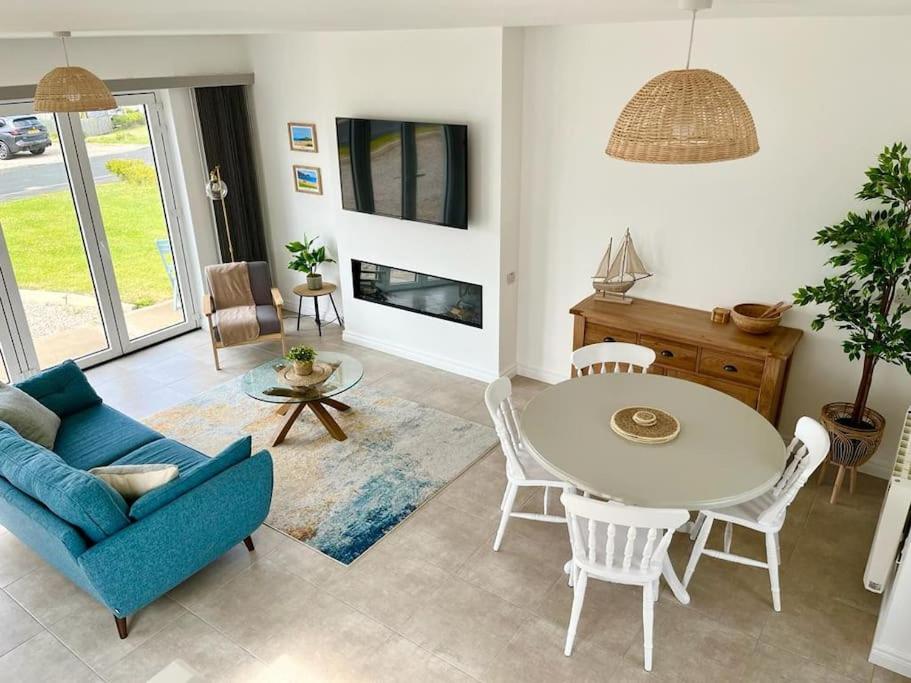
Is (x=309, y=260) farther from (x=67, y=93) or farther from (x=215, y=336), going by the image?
(x=67, y=93)

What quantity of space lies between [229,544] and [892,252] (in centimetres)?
380

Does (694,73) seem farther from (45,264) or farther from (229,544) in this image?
(45,264)

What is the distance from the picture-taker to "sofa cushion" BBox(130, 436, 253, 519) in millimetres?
3186

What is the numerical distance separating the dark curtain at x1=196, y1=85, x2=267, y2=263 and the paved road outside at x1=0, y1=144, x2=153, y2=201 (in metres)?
0.77

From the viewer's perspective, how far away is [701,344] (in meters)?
4.35

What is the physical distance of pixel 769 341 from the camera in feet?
13.9

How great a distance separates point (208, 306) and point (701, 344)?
13.7 ft

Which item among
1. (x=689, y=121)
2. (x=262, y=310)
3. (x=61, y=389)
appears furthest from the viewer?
(x=262, y=310)

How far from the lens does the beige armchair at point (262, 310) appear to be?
19.8 feet

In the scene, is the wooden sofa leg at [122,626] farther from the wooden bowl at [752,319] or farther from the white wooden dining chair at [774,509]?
the wooden bowl at [752,319]

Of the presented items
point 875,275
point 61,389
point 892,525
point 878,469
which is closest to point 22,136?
point 61,389

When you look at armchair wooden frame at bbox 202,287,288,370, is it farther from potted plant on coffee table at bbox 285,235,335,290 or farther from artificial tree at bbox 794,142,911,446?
artificial tree at bbox 794,142,911,446

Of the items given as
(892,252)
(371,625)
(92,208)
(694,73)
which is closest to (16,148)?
(92,208)

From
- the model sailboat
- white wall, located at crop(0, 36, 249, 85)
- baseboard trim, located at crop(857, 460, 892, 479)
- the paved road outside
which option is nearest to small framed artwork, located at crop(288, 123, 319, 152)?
white wall, located at crop(0, 36, 249, 85)
